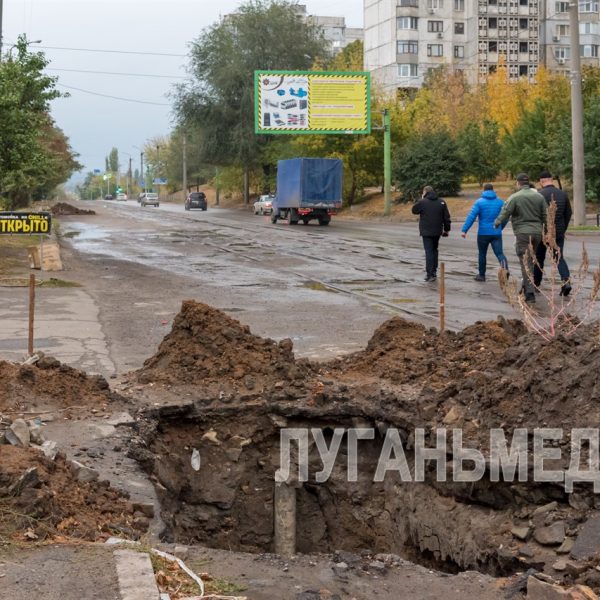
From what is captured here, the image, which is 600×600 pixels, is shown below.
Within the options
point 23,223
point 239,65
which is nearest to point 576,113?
point 23,223

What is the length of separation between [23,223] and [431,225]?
7052mm

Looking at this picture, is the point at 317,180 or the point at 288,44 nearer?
the point at 317,180

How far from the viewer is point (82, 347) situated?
1062cm

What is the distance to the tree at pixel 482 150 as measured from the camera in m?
52.1

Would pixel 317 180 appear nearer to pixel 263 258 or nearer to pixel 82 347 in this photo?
pixel 263 258

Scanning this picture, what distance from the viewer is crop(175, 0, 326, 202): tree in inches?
2689

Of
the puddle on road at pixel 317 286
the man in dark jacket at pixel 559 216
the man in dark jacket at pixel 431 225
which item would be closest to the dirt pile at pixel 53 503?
the man in dark jacket at pixel 559 216

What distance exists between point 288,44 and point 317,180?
98.5ft

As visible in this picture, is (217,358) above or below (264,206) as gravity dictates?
below

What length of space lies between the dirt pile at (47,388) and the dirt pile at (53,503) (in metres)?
1.74

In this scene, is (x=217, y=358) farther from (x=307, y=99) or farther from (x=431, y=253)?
(x=307, y=99)

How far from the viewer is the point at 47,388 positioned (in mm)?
7555

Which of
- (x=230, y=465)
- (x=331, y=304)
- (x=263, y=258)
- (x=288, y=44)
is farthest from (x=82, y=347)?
(x=288, y=44)

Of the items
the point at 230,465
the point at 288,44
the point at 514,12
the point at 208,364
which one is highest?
the point at 514,12
